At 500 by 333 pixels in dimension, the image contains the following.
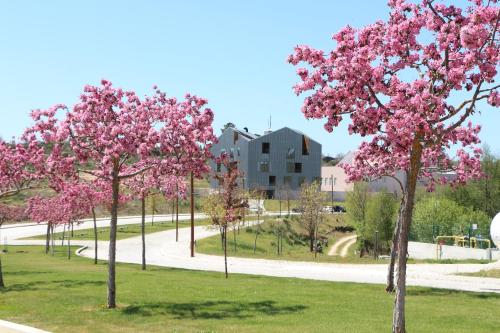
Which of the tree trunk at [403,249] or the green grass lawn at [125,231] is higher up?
the tree trunk at [403,249]

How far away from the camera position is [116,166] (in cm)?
1847

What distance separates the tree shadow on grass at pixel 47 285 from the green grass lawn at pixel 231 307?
42 millimetres

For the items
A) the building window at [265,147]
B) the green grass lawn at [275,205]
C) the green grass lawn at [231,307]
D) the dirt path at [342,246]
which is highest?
the building window at [265,147]

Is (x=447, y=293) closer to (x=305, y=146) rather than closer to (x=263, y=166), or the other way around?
(x=263, y=166)

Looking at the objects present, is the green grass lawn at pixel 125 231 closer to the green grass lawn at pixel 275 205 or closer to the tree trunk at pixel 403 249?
the green grass lawn at pixel 275 205

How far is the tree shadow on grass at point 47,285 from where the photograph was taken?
2423 centimetres

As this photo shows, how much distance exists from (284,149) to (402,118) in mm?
105237

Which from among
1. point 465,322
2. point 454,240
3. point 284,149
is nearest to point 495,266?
point 465,322

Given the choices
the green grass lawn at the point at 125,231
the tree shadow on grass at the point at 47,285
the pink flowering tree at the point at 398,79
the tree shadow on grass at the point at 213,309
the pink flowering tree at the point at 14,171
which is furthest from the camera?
the green grass lawn at the point at 125,231

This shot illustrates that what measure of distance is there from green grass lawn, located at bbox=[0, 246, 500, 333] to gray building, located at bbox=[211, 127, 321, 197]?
280 feet

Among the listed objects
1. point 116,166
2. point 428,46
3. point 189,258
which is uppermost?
point 428,46

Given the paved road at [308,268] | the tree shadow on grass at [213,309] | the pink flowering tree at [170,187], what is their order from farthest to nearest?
the paved road at [308,268]
the pink flowering tree at [170,187]
the tree shadow on grass at [213,309]

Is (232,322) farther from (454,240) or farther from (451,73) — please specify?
(454,240)

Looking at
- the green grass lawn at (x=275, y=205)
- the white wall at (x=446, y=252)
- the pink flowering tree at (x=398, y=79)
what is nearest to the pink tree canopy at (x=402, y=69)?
the pink flowering tree at (x=398, y=79)
